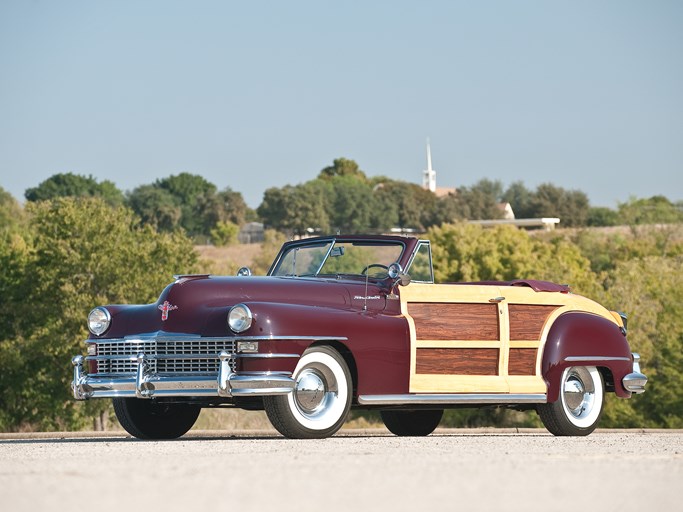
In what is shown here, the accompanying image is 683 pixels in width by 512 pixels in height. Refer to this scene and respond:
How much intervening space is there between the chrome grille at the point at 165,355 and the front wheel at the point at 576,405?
147 inches

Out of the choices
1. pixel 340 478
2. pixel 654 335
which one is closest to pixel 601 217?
pixel 654 335

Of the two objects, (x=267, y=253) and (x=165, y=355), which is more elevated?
(x=267, y=253)

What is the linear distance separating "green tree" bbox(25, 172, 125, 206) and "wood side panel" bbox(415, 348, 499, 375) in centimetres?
13850

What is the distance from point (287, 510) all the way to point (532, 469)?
2.19 meters

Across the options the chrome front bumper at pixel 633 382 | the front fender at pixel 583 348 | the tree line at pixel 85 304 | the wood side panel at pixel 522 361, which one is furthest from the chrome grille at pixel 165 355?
the tree line at pixel 85 304

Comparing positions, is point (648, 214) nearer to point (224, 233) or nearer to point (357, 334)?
point (224, 233)

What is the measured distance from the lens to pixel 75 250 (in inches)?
2234

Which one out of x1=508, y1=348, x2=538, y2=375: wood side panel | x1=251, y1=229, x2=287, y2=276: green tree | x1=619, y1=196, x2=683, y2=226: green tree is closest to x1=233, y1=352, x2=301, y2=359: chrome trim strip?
x1=508, y1=348, x2=538, y2=375: wood side panel

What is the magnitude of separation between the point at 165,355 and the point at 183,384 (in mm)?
461

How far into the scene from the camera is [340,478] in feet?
23.9

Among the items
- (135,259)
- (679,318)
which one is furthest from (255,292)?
(679,318)

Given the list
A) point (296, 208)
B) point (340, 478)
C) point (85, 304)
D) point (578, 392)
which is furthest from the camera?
point (296, 208)

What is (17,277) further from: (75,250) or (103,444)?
(103,444)

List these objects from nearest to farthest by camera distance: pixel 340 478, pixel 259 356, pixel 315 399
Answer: pixel 340 478 → pixel 259 356 → pixel 315 399
